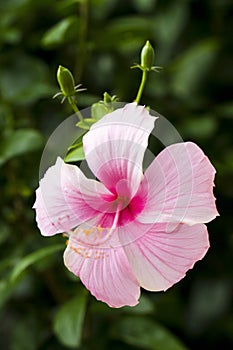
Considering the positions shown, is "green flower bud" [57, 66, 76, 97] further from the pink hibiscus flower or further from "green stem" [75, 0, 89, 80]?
"green stem" [75, 0, 89, 80]

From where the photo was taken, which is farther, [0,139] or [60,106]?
[60,106]

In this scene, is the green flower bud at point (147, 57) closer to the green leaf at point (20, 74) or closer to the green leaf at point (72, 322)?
the green leaf at point (72, 322)

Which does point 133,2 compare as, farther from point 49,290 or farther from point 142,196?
point 142,196

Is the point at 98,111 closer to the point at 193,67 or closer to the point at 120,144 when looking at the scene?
the point at 120,144

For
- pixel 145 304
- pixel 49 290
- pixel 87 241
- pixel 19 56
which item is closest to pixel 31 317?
pixel 49 290

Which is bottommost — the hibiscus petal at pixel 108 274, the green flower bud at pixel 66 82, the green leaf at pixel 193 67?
the green leaf at pixel 193 67

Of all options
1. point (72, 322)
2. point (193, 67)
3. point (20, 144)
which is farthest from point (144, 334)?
point (193, 67)

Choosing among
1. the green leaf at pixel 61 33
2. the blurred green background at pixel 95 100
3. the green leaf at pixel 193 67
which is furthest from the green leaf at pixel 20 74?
the green leaf at pixel 193 67

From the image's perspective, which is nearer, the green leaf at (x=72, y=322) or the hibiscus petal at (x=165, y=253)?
the hibiscus petal at (x=165, y=253)
